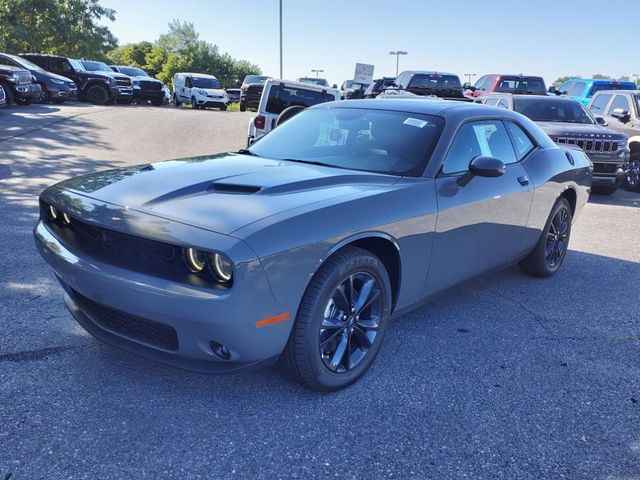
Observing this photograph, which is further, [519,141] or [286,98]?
[286,98]

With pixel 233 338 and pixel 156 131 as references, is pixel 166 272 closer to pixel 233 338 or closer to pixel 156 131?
pixel 233 338

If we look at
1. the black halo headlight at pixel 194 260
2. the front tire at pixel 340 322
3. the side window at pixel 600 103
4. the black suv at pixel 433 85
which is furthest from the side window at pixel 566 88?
the black halo headlight at pixel 194 260

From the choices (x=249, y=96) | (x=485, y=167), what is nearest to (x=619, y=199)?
(x=485, y=167)

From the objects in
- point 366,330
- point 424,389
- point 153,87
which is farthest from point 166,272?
point 153,87

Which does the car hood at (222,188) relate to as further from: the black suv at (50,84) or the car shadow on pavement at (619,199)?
the black suv at (50,84)

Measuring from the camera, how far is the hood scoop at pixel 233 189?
2.93 metres

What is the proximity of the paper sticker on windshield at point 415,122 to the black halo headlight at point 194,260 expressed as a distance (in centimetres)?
198

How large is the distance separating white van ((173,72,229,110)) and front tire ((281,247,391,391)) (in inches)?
1027

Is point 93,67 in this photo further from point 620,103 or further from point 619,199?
point 619,199

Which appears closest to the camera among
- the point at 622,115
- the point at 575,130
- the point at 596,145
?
the point at 575,130

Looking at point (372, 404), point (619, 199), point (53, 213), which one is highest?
point (53, 213)

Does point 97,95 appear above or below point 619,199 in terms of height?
below

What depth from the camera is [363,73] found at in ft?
69.6

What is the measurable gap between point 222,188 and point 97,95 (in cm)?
2289
